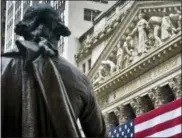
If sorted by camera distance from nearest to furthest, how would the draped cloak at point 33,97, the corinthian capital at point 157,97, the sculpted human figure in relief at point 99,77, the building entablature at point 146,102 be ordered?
the draped cloak at point 33,97
the building entablature at point 146,102
the corinthian capital at point 157,97
the sculpted human figure in relief at point 99,77

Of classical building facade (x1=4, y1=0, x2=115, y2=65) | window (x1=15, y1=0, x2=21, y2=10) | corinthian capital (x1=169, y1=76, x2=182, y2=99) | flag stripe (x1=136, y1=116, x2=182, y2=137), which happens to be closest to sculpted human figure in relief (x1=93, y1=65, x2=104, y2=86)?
classical building facade (x1=4, y1=0, x2=115, y2=65)

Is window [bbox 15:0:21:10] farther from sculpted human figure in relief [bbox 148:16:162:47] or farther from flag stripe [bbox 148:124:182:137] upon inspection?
flag stripe [bbox 148:124:182:137]

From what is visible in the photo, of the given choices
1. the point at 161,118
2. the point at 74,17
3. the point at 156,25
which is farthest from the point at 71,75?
the point at 74,17

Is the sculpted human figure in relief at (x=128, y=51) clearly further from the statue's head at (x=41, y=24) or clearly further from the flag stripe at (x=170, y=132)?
the statue's head at (x=41, y=24)

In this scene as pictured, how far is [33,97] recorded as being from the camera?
10.5 feet

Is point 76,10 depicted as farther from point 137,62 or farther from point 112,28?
point 137,62

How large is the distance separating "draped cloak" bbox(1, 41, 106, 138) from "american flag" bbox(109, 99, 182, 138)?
22.1 m

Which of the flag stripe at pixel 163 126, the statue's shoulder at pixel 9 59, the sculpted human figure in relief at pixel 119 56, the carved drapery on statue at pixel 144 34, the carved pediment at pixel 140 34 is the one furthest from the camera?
the sculpted human figure in relief at pixel 119 56

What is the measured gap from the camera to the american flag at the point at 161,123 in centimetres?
2566

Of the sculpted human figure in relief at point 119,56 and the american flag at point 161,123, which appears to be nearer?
the american flag at point 161,123

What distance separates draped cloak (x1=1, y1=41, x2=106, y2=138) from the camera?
319 cm

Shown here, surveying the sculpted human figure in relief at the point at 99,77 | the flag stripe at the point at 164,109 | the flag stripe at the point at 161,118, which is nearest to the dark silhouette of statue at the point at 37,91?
the flag stripe at the point at 161,118

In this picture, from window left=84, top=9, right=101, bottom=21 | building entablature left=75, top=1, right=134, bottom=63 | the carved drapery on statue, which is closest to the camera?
the carved drapery on statue

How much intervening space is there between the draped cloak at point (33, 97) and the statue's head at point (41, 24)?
0.39 feet
